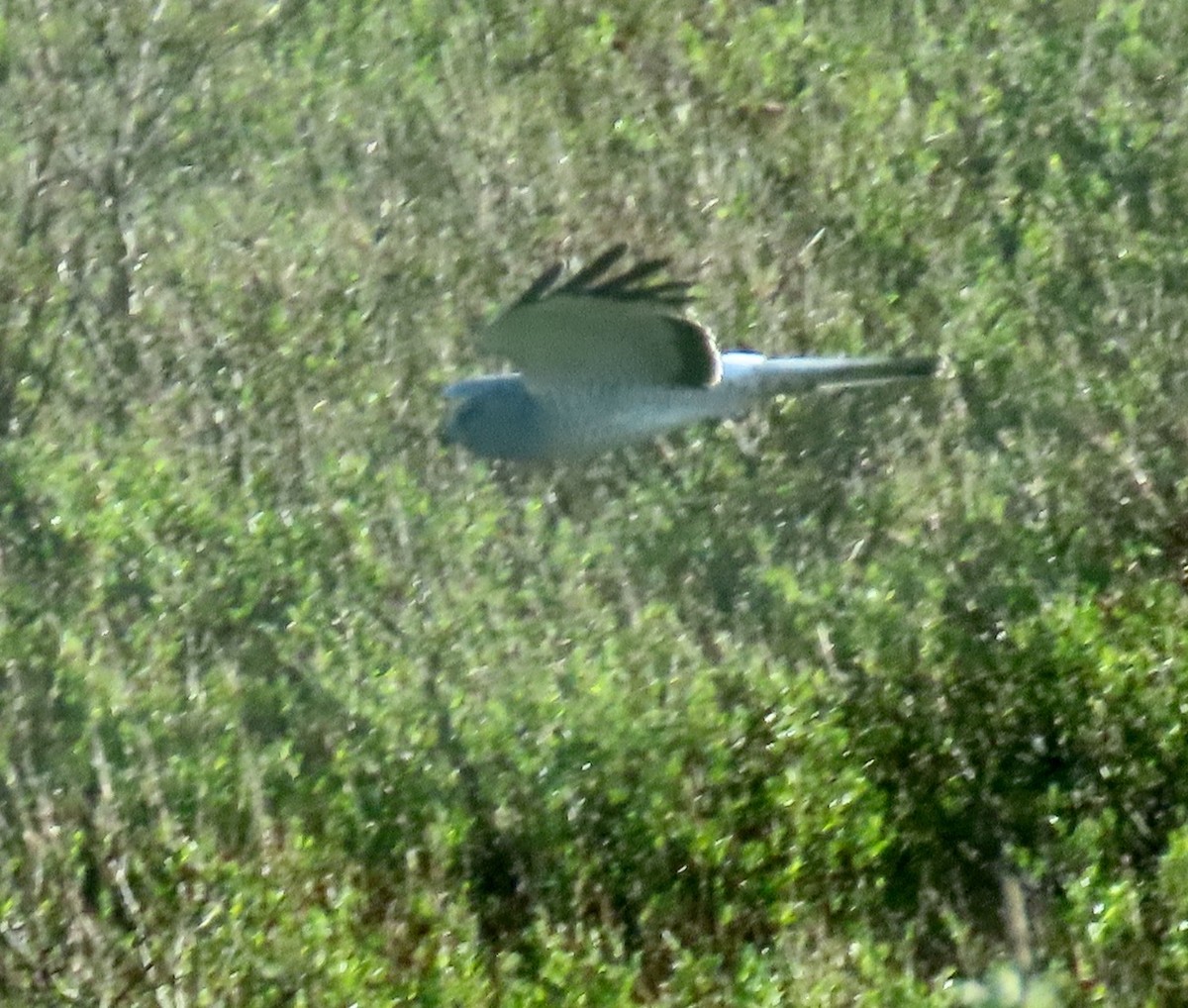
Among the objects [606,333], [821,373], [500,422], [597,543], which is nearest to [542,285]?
[606,333]

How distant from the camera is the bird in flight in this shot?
4.38 m

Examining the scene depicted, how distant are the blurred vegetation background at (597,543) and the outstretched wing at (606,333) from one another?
5.27ft

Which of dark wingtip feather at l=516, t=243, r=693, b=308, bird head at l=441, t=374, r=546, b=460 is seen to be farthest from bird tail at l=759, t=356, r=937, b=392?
dark wingtip feather at l=516, t=243, r=693, b=308

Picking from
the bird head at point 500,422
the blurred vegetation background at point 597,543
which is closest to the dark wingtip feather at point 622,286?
the bird head at point 500,422

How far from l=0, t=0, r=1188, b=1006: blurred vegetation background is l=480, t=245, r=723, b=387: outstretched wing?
161 cm

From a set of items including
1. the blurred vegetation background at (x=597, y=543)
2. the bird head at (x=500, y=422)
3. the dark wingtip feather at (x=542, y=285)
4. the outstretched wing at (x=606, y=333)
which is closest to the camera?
the dark wingtip feather at (x=542, y=285)

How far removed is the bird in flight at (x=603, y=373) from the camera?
4375 mm

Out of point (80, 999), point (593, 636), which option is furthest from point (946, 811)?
point (80, 999)

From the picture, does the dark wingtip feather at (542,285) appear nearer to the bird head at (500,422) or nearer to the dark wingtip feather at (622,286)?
→ the dark wingtip feather at (622,286)

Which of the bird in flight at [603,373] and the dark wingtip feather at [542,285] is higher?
the dark wingtip feather at [542,285]

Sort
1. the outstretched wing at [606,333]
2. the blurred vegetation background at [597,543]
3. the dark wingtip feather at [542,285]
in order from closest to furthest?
the dark wingtip feather at [542,285] → the outstretched wing at [606,333] → the blurred vegetation background at [597,543]

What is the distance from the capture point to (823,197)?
23.3 feet

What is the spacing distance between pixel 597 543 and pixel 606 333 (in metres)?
1.98

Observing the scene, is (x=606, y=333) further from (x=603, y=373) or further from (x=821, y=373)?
(x=821, y=373)
